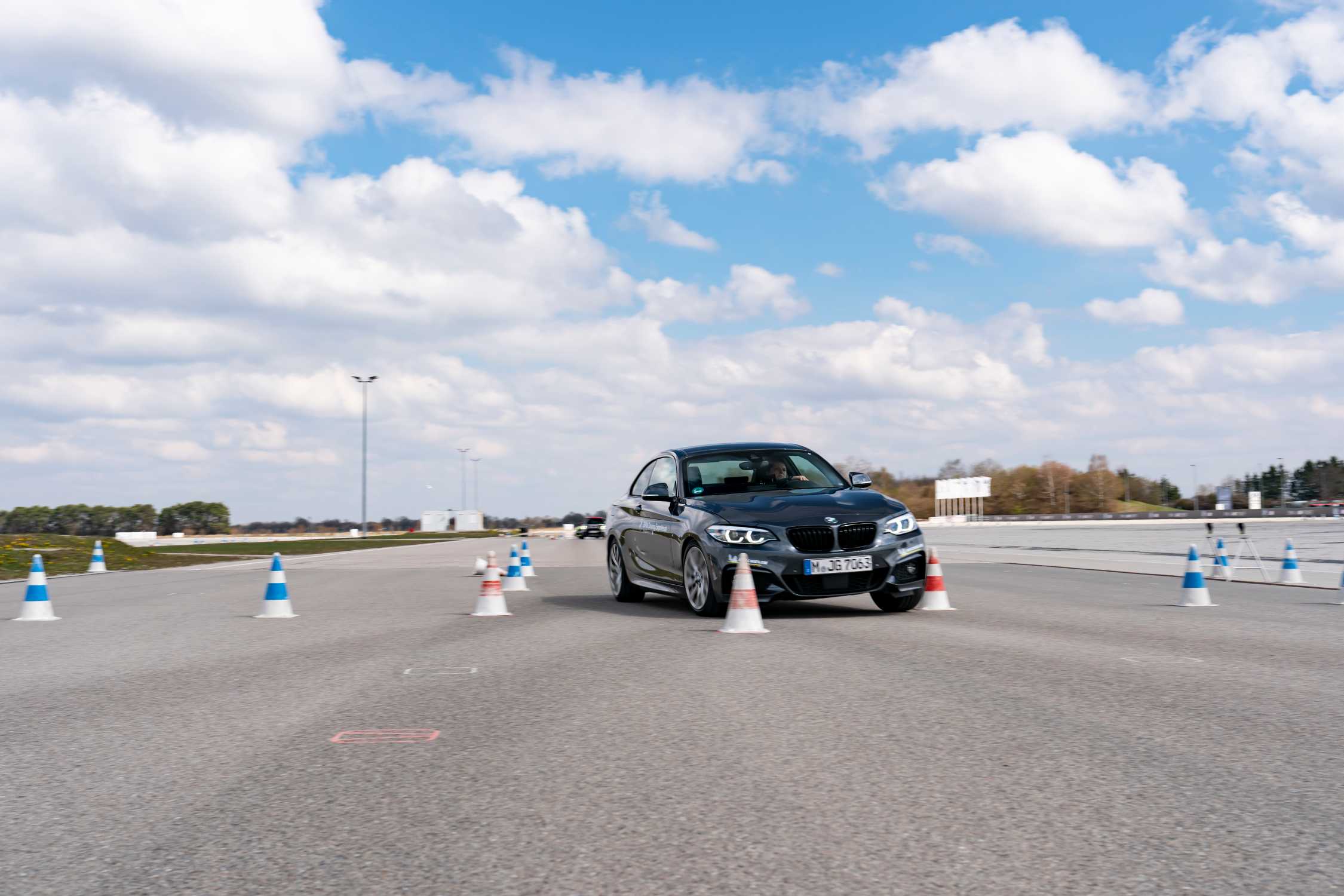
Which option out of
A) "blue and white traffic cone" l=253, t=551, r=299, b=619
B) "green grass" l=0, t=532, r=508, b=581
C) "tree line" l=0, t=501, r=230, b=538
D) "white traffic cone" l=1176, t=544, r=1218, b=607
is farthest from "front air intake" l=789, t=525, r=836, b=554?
"tree line" l=0, t=501, r=230, b=538

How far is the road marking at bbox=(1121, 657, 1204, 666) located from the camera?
8734 mm

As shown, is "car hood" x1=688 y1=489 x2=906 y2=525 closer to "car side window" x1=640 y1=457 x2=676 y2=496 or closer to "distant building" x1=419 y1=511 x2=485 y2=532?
"car side window" x1=640 y1=457 x2=676 y2=496

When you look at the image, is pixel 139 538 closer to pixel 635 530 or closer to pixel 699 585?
pixel 635 530

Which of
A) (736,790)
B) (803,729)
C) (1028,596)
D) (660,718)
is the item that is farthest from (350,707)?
(1028,596)

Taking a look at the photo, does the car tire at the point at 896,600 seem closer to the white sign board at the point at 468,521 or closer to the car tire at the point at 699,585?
the car tire at the point at 699,585

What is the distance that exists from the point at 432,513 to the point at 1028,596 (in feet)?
415

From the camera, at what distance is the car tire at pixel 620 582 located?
1527 cm

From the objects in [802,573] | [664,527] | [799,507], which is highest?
[799,507]

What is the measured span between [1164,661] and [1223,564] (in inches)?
501

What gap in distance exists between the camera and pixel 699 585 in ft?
41.4

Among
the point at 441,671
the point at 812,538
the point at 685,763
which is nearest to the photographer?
the point at 685,763

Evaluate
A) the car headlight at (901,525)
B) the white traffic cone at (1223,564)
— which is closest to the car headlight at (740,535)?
the car headlight at (901,525)

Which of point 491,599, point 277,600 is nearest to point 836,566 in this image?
point 491,599

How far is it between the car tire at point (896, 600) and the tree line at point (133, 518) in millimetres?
110530
